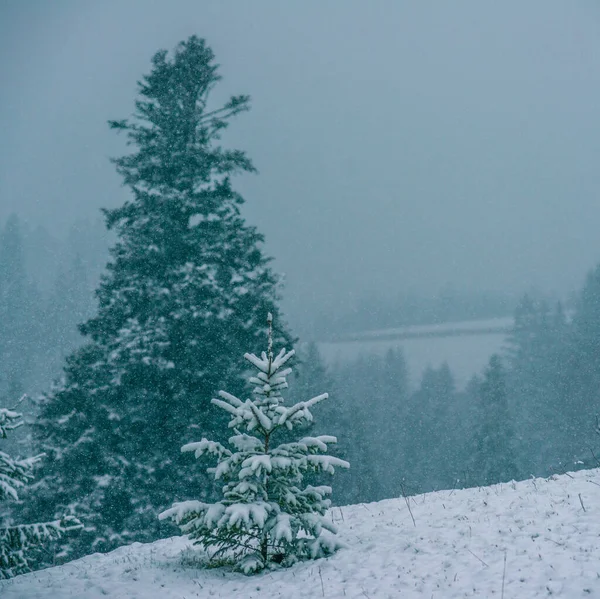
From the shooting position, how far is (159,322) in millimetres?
13867

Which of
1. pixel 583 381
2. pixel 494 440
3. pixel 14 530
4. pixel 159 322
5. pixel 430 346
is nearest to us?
pixel 14 530

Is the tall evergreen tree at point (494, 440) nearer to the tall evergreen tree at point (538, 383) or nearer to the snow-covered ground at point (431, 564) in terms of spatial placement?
the tall evergreen tree at point (538, 383)

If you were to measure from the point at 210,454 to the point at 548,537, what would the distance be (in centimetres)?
517

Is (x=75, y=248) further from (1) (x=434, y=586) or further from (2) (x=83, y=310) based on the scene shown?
(1) (x=434, y=586)

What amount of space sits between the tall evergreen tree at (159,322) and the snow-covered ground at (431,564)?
3236 mm

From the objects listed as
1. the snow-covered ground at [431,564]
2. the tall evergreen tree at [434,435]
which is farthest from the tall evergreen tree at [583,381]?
the snow-covered ground at [431,564]

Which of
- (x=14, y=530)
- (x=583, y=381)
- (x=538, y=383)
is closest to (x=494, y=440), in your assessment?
(x=583, y=381)

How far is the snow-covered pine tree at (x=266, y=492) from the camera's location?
7703 millimetres

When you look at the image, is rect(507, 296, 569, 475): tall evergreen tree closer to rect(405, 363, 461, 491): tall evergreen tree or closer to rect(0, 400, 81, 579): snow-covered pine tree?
rect(405, 363, 461, 491): tall evergreen tree

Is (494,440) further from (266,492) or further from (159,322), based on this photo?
(266,492)

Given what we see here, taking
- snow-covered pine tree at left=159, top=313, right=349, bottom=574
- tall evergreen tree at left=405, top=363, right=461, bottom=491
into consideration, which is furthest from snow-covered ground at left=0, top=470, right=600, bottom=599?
tall evergreen tree at left=405, top=363, right=461, bottom=491

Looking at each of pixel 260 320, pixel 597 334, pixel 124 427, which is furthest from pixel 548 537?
pixel 597 334

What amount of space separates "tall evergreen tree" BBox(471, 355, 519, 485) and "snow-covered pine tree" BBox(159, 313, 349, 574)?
27641 millimetres

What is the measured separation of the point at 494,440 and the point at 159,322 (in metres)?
28.0
